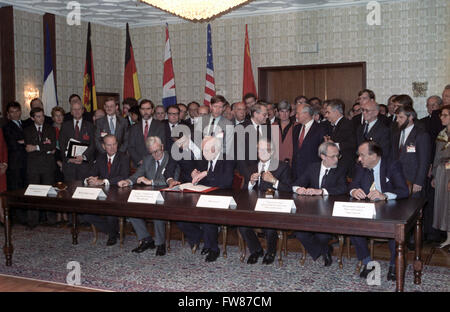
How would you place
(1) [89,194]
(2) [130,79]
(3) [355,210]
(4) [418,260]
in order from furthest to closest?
(2) [130,79]
(1) [89,194]
(4) [418,260]
(3) [355,210]

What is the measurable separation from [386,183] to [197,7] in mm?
2728

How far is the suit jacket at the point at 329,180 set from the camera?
427 centimetres

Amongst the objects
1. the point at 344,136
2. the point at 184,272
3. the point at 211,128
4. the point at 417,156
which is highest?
the point at 211,128

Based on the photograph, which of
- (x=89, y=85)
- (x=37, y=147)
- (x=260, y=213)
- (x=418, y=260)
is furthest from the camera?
(x=89, y=85)

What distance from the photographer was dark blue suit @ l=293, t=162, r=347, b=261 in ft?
14.3

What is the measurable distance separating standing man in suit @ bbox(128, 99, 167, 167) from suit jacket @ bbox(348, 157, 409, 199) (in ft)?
8.72

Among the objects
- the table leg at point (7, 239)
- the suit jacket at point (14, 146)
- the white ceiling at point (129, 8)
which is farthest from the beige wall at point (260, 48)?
the table leg at point (7, 239)

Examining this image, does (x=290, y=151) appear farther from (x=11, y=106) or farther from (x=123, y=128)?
(x=11, y=106)

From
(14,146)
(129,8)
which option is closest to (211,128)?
(14,146)

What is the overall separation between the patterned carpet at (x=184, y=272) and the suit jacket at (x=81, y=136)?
143 cm

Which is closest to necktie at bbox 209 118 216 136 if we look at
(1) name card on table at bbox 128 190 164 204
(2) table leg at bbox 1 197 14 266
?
(1) name card on table at bbox 128 190 164 204

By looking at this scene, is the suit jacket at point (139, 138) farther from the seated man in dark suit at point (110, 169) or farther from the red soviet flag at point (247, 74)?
the red soviet flag at point (247, 74)

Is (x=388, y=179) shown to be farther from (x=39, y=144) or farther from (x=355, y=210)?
(x=39, y=144)

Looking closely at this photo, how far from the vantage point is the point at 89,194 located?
4.29 metres
